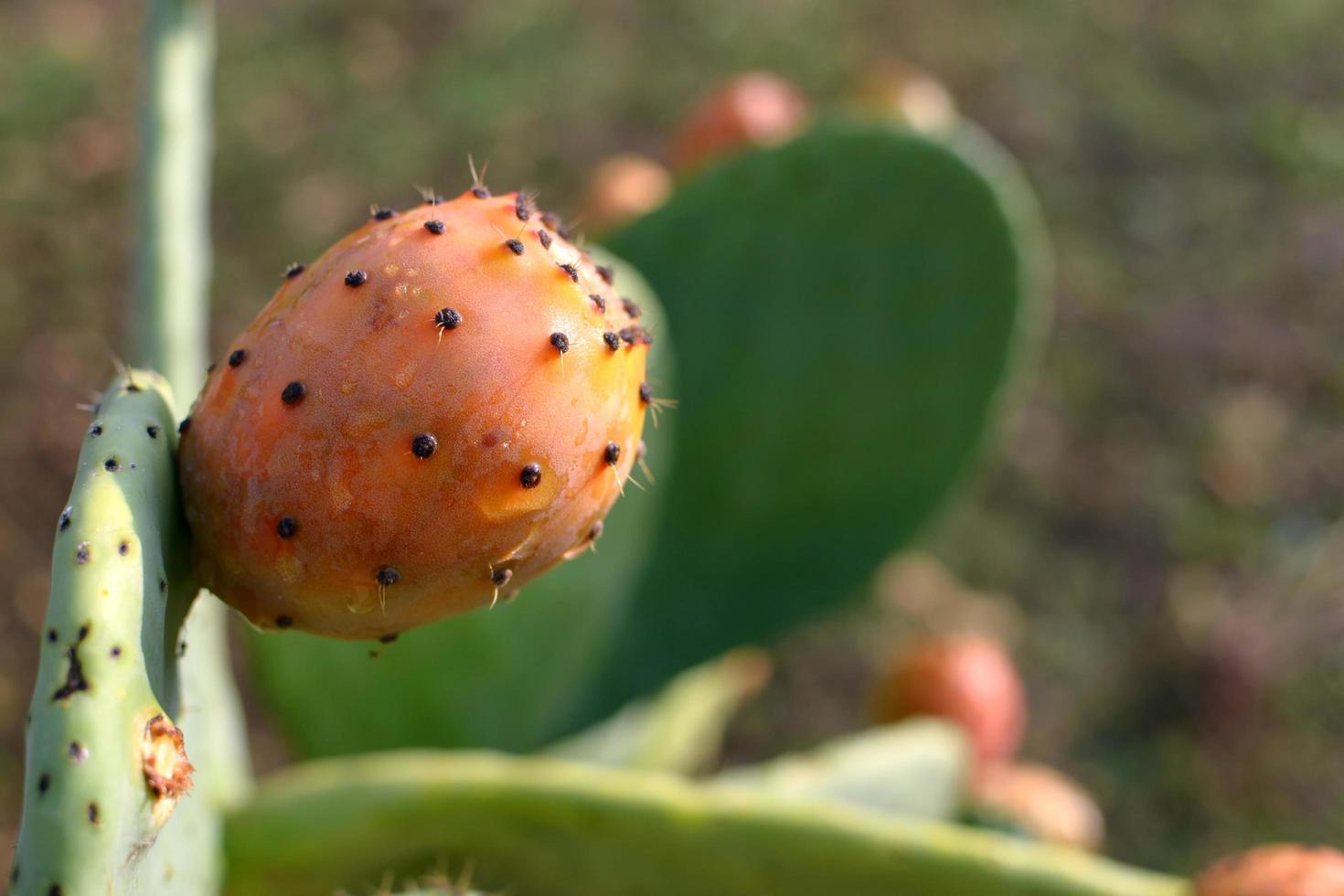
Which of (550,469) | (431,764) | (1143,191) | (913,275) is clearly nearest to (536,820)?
(431,764)

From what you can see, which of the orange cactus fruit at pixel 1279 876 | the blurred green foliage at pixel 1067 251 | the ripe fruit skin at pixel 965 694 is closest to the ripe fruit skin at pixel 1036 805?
the ripe fruit skin at pixel 965 694

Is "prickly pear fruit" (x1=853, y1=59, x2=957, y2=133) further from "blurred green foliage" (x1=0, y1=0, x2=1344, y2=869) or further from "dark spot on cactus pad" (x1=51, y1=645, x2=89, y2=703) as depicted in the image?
"dark spot on cactus pad" (x1=51, y1=645, x2=89, y2=703)

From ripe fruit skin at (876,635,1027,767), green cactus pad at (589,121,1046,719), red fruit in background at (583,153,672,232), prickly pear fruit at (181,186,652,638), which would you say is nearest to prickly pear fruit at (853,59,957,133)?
green cactus pad at (589,121,1046,719)

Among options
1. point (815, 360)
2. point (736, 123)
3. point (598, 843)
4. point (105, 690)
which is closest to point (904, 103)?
point (736, 123)

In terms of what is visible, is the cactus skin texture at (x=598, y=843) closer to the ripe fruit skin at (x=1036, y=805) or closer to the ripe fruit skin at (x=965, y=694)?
the ripe fruit skin at (x=1036, y=805)

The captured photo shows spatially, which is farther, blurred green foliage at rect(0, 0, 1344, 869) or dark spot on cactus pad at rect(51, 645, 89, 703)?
blurred green foliage at rect(0, 0, 1344, 869)

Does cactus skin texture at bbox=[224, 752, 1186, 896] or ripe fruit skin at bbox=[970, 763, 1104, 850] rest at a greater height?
ripe fruit skin at bbox=[970, 763, 1104, 850]

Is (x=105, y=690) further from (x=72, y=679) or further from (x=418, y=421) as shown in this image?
(x=418, y=421)

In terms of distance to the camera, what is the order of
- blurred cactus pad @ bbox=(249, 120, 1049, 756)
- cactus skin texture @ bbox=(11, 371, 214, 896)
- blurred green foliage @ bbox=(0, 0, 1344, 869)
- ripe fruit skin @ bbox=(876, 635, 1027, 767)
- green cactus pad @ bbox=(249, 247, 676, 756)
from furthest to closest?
blurred green foliage @ bbox=(0, 0, 1344, 869), ripe fruit skin @ bbox=(876, 635, 1027, 767), blurred cactus pad @ bbox=(249, 120, 1049, 756), green cactus pad @ bbox=(249, 247, 676, 756), cactus skin texture @ bbox=(11, 371, 214, 896)
